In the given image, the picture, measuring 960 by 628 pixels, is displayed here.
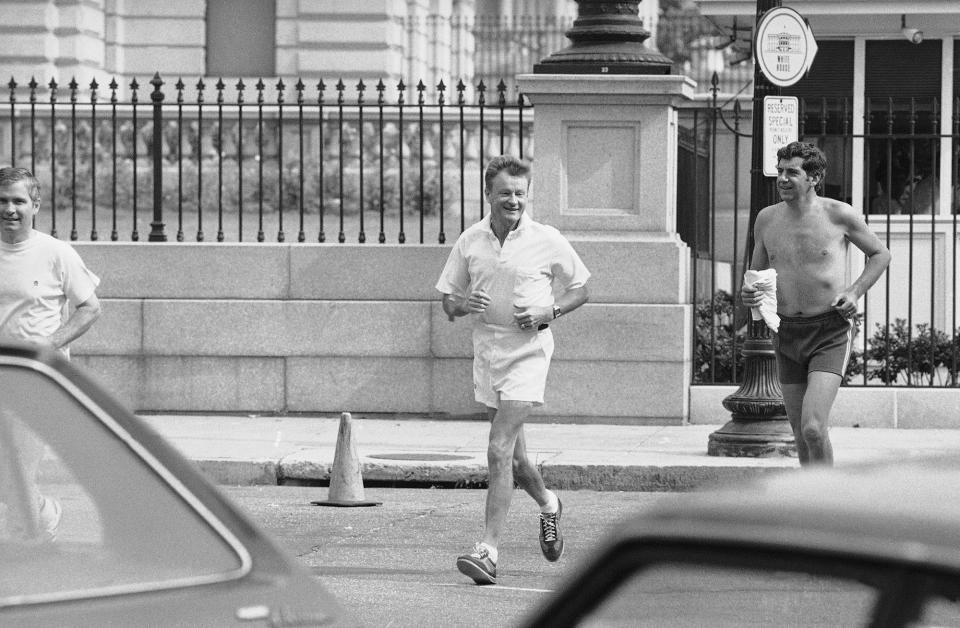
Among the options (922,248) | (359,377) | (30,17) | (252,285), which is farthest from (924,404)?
(30,17)

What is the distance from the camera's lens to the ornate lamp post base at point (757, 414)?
472 inches

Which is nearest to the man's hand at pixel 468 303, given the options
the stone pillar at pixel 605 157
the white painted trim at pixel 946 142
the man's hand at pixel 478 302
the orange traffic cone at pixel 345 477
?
the man's hand at pixel 478 302

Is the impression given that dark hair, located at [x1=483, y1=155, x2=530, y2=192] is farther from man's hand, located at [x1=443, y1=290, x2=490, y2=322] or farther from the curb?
the curb

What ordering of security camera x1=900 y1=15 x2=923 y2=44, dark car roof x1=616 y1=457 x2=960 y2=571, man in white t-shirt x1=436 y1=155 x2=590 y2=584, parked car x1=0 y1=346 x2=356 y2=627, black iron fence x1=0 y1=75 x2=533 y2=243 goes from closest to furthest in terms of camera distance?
dark car roof x1=616 y1=457 x2=960 y2=571 → parked car x1=0 y1=346 x2=356 y2=627 → man in white t-shirt x1=436 y1=155 x2=590 y2=584 → security camera x1=900 y1=15 x2=923 y2=44 → black iron fence x1=0 y1=75 x2=533 y2=243

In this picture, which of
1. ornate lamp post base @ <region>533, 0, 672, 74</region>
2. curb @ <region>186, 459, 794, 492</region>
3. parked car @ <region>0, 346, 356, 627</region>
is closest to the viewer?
parked car @ <region>0, 346, 356, 627</region>

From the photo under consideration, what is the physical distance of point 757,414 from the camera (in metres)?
12.1

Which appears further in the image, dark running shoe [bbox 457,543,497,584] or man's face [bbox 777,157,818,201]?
man's face [bbox 777,157,818,201]

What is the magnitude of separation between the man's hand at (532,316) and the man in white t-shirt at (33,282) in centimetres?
185

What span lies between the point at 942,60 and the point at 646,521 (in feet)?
49.9

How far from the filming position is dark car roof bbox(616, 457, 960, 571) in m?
A: 2.05

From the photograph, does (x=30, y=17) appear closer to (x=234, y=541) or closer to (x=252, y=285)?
(x=252, y=285)

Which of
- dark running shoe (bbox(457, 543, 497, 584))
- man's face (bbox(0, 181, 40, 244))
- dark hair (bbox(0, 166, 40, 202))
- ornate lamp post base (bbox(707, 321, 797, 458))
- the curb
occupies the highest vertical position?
dark hair (bbox(0, 166, 40, 202))

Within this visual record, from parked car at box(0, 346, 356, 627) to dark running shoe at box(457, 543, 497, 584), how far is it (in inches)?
176

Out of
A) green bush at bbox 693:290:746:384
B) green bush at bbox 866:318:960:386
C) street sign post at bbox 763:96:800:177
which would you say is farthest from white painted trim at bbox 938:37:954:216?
street sign post at bbox 763:96:800:177
